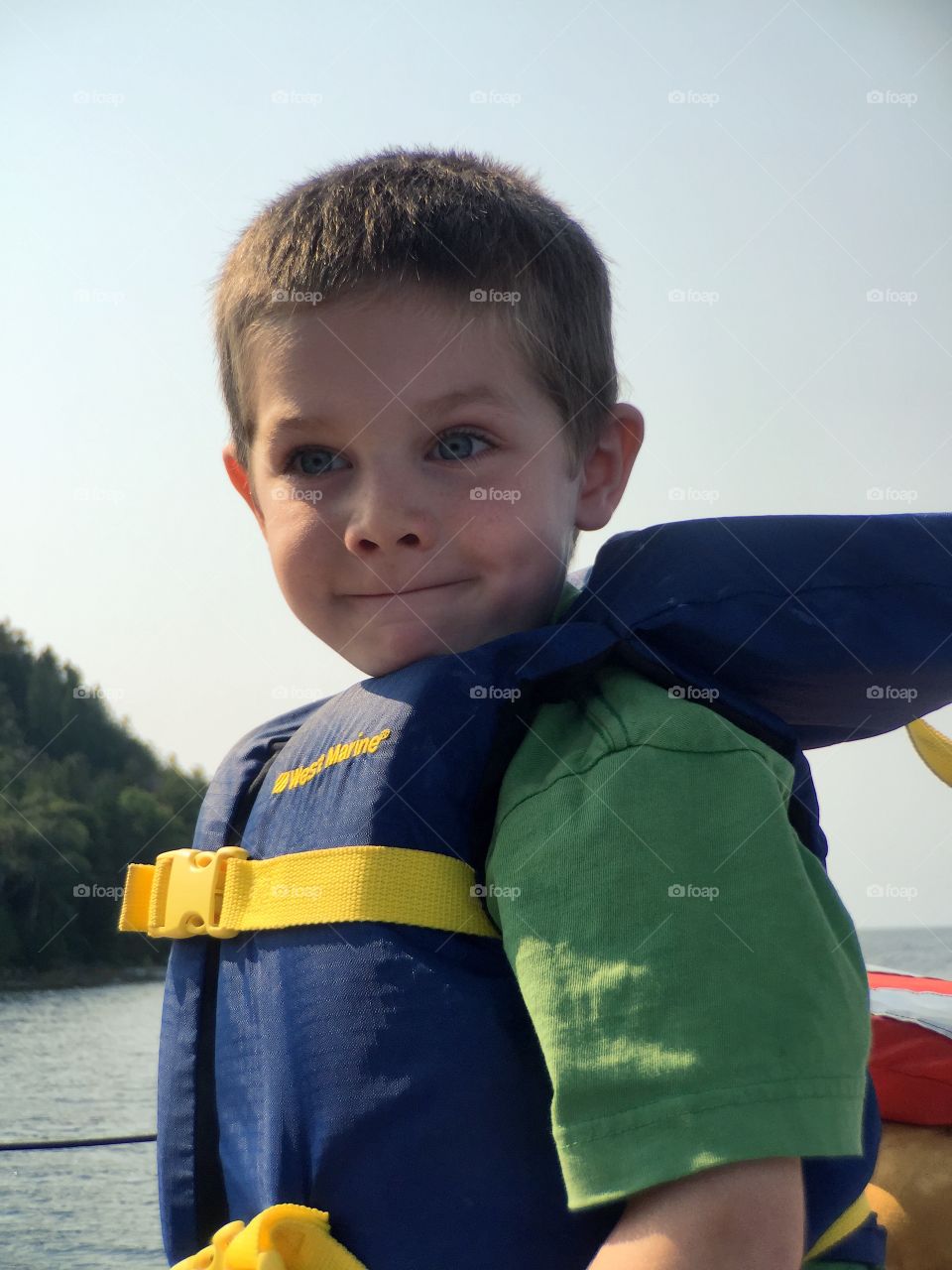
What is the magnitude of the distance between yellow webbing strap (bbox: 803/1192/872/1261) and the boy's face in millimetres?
652

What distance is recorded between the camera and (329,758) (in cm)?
124

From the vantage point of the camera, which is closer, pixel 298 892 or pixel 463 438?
pixel 298 892

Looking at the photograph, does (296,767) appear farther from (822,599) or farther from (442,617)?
(822,599)

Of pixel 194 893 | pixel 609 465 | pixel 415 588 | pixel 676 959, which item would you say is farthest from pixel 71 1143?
pixel 676 959

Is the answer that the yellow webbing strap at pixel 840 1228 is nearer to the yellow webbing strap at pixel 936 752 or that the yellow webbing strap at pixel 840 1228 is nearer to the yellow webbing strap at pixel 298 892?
the yellow webbing strap at pixel 298 892

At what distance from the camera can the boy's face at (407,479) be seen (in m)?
1.24

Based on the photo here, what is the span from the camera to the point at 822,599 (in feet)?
4.13

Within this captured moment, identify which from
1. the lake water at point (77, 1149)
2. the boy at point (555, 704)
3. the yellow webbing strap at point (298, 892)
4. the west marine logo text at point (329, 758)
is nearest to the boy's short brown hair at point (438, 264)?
the boy at point (555, 704)

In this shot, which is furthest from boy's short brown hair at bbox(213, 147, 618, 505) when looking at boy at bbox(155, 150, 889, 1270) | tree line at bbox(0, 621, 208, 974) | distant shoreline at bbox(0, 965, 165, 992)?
tree line at bbox(0, 621, 208, 974)

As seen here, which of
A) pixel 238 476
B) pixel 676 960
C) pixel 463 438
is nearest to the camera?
pixel 676 960

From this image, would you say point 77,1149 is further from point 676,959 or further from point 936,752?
point 676,959

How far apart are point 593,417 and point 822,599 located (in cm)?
38

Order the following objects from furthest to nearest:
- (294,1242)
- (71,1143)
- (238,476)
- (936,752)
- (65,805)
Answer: (65,805) < (71,1143) < (936,752) < (238,476) < (294,1242)

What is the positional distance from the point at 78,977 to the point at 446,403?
17.9 feet
